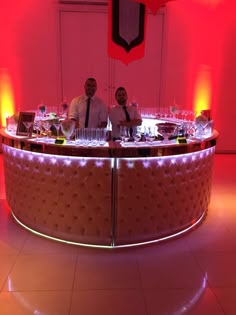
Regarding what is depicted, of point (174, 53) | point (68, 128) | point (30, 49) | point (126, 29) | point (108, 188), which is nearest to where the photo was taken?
point (108, 188)

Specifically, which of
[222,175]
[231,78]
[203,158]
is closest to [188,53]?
[231,78]

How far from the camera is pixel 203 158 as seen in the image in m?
3.55

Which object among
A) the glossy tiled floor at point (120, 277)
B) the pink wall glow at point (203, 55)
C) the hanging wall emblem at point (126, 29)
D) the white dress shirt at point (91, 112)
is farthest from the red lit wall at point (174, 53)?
the glossy tiled floor at point (120, 277)

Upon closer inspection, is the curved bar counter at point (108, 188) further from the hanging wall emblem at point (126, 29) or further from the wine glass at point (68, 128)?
the hanging wall emblem at point (126, 29)

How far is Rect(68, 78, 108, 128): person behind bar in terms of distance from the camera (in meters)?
4.23

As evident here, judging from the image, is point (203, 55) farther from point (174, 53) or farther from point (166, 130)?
point (166, 130)

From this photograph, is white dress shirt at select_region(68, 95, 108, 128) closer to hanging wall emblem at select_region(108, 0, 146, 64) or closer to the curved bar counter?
hanging wall emblem at select_region(108, 0, 146, 64)

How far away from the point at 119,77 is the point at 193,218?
423cm

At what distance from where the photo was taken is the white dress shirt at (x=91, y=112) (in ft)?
14.0

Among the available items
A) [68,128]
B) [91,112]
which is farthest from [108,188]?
[91,112]

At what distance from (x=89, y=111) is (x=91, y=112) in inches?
1.1

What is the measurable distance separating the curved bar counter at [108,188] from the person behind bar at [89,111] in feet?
3.59

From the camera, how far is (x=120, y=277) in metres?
2.74

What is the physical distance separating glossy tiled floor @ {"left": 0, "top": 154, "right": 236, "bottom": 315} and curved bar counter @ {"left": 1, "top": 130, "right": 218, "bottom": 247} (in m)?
0.17
